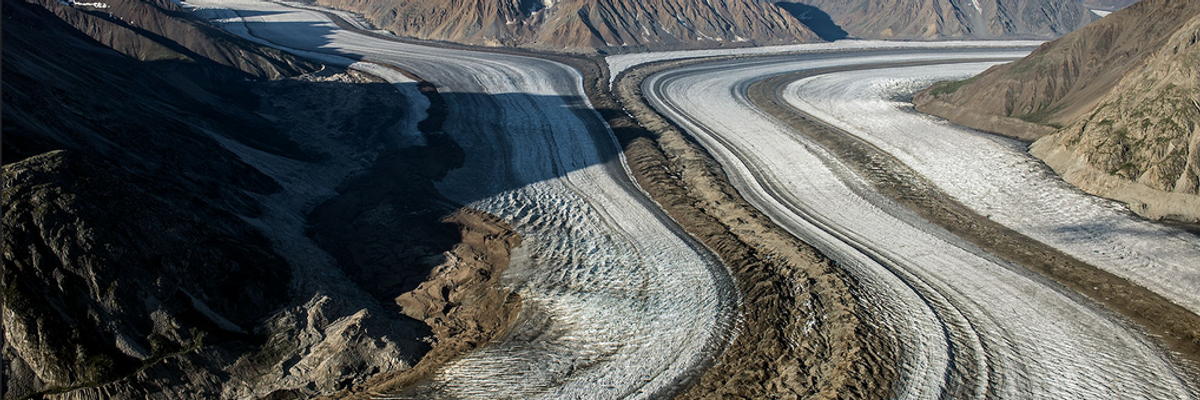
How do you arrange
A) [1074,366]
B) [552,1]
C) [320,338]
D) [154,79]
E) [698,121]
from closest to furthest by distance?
[1074,366] → [320,338] → [154,79] → [698,121] → [552,1]

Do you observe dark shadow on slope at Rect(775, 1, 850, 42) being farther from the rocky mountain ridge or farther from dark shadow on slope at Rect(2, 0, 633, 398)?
dark shadow on slope at Rect(2, 0, 633, 398)

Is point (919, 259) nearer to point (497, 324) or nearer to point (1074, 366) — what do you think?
point (1074, 366)

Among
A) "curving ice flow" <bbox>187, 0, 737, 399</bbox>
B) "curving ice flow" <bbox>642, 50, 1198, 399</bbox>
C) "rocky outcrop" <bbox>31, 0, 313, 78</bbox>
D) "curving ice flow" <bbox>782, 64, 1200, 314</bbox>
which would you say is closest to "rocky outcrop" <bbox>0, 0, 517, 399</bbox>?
"curving ice flow" <bbox>187, 0, 737, 399</bbox>

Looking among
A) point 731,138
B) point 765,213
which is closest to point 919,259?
point 765,213

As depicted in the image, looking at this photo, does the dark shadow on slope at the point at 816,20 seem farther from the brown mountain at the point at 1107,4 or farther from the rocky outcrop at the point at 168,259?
the rocky outcrop at the point at 168,259

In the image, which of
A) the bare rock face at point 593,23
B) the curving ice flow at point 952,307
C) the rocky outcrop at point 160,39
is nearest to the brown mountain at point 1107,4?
the bare rock face at point 593,23
